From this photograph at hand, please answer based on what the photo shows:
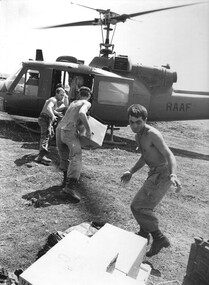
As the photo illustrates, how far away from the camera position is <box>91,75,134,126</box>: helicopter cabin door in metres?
8.85

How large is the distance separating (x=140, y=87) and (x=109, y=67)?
1154 millimetres

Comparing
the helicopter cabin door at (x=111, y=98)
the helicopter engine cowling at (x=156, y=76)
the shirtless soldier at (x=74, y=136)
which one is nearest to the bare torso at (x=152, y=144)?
the shirtless soldier at (x=74, y=136)

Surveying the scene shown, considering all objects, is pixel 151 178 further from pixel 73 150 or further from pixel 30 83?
pixel 30 83

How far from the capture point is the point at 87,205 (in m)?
4.62

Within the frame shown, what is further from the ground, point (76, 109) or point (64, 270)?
point (76, 109)

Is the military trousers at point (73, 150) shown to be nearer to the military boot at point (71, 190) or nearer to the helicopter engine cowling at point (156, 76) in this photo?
the military boot at point (71, 190)

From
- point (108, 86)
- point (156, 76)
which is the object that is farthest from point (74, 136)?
point (156, 76)

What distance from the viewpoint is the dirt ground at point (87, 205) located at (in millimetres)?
3428

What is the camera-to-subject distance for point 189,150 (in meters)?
10.4

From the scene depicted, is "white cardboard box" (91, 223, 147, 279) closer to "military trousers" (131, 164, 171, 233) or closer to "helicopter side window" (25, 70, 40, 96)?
"military trousers" (131, 164, 171, 233)

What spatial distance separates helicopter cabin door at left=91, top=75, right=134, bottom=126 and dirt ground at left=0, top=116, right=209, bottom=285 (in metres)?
1.55

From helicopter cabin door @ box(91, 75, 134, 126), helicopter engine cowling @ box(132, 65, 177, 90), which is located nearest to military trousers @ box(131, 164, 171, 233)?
helicopter cabin door @ box(91, 75, 134, 126)

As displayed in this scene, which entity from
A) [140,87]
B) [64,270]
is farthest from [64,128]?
[140,87]

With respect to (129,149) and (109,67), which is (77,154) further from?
(109,67)
